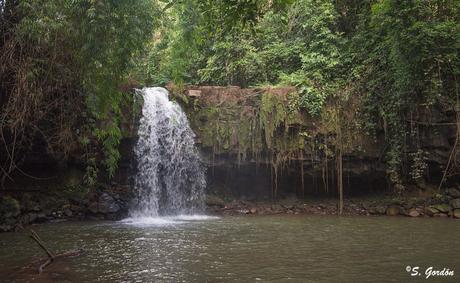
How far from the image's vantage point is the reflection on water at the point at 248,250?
5.84 metres

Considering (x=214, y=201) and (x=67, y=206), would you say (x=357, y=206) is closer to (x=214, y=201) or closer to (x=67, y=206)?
(x=214, y=201)

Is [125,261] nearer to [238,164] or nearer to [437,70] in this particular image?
[238,164]

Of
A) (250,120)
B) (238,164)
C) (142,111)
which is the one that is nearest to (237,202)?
(238,164)

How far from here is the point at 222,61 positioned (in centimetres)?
1845

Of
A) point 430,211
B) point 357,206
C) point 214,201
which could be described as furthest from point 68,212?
point 430,211

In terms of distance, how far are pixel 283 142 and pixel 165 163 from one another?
3.97 m

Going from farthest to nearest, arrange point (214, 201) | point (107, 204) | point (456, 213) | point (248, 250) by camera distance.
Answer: point (214, 201), point (107, 204), point (456, 213), point (248, 250)

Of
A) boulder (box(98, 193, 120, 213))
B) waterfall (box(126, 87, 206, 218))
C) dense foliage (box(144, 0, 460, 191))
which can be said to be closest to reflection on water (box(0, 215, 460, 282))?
boulder (box(98, 193, 120, 213))

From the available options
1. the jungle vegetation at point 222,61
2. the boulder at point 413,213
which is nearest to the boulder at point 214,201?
the jungle vegetation at point 222,61

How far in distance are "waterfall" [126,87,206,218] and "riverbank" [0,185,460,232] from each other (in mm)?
629

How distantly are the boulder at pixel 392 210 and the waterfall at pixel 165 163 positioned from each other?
19.6 feet

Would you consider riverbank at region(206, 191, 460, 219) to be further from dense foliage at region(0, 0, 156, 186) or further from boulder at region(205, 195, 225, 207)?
dense foliage at region(0, 0, 156, 186)

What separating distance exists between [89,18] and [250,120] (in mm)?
9526

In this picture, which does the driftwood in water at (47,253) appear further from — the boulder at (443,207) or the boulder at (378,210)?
the boulder at (443,207)
